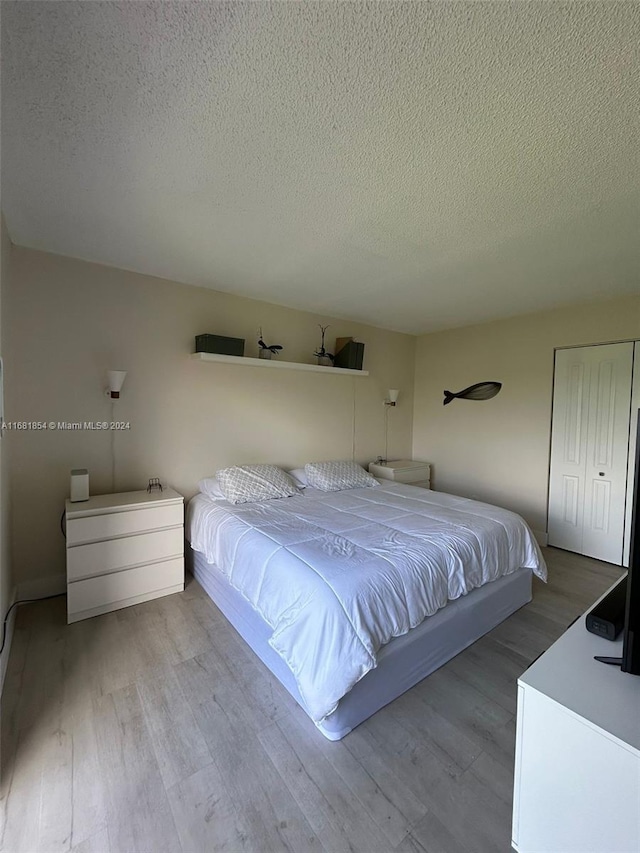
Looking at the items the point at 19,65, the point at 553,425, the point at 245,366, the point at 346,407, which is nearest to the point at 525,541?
the point at 553,425

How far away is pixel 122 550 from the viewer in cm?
238

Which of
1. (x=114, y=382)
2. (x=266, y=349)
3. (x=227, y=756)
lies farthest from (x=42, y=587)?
(x=266, y=349)

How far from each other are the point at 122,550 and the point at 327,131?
2634mm

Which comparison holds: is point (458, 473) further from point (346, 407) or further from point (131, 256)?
point (131, 256)

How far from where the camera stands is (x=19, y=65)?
3.51ft

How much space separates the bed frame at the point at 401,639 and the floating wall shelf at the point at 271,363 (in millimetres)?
1672

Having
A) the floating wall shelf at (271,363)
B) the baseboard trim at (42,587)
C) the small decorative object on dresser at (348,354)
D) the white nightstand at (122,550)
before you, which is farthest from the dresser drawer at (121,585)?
the small decorative object on dresser at (348,354)

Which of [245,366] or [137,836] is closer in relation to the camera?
[137,836]

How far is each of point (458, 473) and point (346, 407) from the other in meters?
1.68

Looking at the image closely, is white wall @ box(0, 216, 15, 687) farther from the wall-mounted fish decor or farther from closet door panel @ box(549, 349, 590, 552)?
closet door panel @ box(549, 349, 590, 552)

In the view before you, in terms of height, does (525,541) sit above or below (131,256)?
below

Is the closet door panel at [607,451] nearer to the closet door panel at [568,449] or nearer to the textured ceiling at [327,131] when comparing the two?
the closet door panel at [568,449]

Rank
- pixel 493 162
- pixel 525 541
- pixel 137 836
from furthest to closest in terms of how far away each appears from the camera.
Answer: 1. pixel 525 541
2. pixel 493 162
3. pixel 137 836

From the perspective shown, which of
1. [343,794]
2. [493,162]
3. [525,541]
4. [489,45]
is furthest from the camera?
[525,541]
